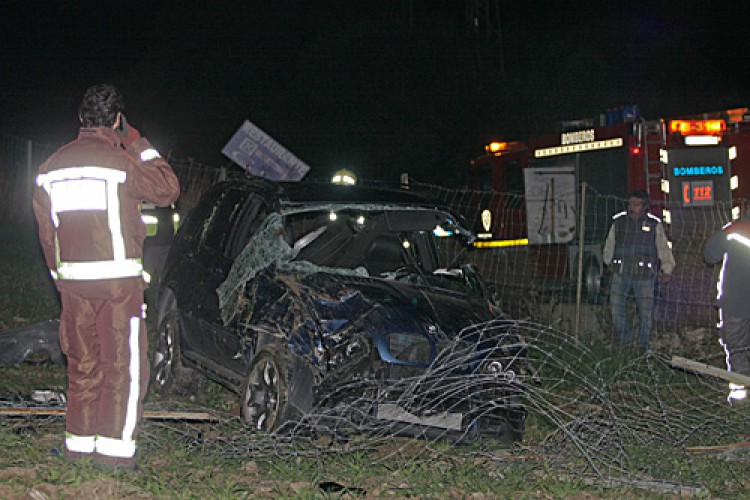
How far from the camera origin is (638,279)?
9594mm

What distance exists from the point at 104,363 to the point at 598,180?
35.4 feet

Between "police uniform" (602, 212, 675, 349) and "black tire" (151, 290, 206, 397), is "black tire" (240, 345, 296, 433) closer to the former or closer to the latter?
"black tire" (151, 290, 206, 397)

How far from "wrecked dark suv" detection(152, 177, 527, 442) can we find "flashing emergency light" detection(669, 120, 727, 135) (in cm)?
665

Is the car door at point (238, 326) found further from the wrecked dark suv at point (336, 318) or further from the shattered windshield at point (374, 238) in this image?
the shattered windshield at point (374, 238)

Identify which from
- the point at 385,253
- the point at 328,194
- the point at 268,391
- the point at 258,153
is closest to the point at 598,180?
the point at 258,153

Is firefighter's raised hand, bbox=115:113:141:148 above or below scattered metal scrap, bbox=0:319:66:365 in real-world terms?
above

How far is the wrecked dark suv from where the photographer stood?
5.33 meters

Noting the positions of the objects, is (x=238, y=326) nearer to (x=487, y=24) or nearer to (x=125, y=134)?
(x=125, y=134)

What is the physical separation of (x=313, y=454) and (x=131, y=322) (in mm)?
1222

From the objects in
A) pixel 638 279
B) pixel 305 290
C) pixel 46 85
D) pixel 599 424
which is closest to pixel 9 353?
pixel 305 290

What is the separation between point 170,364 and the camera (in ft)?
23.8

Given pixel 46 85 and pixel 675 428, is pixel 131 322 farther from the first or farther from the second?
pixel 46 85

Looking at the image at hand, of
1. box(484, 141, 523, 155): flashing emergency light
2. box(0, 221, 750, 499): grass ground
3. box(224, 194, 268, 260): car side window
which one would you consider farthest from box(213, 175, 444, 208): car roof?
box(484, 141, 523, 155): flashing emergency light

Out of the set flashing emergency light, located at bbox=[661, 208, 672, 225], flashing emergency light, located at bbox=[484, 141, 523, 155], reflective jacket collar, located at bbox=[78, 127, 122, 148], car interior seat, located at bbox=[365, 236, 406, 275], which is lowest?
car interior seat, located at bbox=[365, 236, 406, 275]
